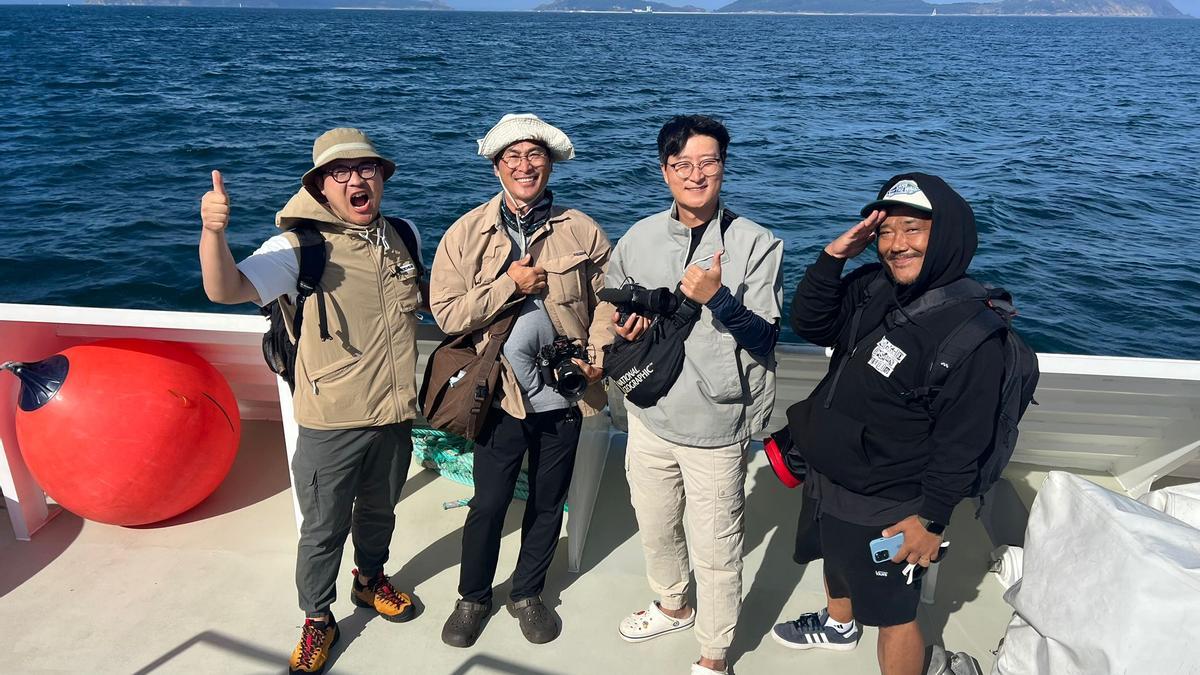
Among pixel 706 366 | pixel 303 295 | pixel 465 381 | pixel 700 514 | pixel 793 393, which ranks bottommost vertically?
pixel 793 393

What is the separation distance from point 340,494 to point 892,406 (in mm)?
1713

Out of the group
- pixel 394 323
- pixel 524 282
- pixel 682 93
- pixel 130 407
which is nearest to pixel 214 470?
pixel 130 407

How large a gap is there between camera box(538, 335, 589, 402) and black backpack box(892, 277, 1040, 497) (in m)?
0.95

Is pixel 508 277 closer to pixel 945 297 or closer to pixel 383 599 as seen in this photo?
pixel 945 297

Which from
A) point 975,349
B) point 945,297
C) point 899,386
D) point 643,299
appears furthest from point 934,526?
point 643,299

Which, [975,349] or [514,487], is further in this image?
[514,487]

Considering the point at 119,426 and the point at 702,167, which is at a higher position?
the point at 702,167

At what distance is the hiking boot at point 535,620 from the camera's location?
2.85 m

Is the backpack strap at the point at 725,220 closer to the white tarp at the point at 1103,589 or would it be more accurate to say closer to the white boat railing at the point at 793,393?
the white boat railing at the point at 793,393

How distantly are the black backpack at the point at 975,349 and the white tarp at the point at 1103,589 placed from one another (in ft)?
0.47

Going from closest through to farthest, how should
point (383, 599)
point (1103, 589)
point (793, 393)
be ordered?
1. point (1103, 589)
2. point (383, 599)
3. point (793, 393)

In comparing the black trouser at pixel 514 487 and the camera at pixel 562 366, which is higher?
the camera at pixel 562 366

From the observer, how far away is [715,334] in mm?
2328

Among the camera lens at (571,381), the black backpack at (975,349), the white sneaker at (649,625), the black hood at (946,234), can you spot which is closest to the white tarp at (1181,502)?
the black backpack at (975,349)
